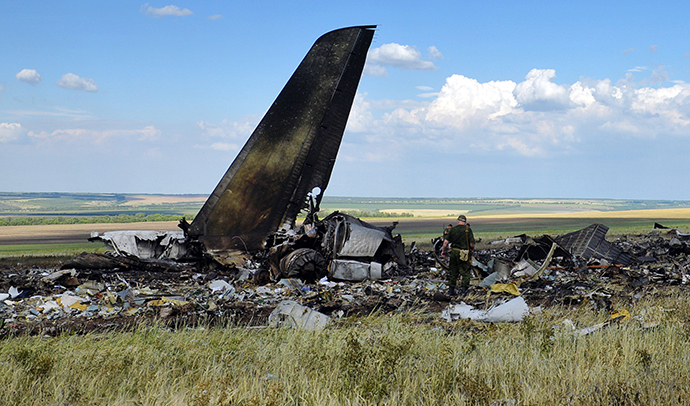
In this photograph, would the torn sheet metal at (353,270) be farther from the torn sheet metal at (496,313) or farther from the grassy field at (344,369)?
the grassy field at (344,369)

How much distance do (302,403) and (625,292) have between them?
30.6 ft

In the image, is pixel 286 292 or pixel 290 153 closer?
pixel 286 292

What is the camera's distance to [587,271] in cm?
1408

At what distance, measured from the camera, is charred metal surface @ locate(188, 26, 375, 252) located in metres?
14.1

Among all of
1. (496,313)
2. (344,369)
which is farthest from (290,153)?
(344,369)

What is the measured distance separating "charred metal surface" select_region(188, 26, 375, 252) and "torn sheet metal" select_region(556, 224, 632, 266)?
8096 mm

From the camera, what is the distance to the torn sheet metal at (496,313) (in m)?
9.03

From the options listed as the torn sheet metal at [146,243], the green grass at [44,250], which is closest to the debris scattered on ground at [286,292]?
the torn sheet metal at [146,243]

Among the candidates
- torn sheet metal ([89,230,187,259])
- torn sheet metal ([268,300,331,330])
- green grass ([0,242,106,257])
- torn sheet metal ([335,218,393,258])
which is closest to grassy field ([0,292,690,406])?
torn sheet metal ([268,300,331,330])

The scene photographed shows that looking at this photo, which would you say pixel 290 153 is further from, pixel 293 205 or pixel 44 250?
pixel 44 250

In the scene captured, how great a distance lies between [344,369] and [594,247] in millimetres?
13336

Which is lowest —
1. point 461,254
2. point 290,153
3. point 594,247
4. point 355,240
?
point 594,247

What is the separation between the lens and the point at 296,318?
8.43 metres

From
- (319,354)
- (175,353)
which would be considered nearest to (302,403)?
(319,354)
